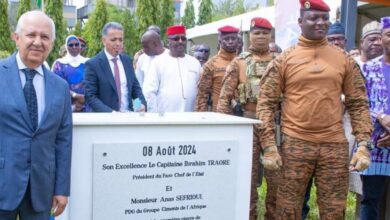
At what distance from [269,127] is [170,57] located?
2.37 m

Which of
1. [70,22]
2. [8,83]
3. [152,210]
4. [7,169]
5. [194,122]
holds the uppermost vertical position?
[70,22]

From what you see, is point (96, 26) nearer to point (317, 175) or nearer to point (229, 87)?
point (229, 87)

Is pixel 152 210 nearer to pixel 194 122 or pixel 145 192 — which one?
pixel 145 192

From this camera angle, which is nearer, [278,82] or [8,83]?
[8,83]

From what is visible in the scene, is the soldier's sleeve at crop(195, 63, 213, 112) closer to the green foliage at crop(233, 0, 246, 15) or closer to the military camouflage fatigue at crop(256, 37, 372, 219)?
the military camouflage fatigue at crop(256, 37, 372, 219)

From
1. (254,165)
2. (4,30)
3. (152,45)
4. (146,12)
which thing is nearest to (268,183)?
(254,165)

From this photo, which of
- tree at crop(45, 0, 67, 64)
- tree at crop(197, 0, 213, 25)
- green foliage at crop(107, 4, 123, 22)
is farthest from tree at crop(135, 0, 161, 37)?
tree at crop(197, 0, 213, 25)

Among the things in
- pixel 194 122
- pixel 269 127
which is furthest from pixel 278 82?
pixel 194 122

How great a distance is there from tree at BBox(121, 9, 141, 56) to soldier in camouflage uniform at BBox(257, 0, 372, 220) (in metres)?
18.4

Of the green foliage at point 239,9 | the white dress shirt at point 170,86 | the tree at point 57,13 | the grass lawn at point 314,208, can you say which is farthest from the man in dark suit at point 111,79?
the green foliage at point 239,9

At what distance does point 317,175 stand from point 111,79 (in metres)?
2.10

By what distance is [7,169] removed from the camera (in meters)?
2.74

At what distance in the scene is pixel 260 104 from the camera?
389 cm

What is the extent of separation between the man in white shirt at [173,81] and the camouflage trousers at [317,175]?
7.06ft
